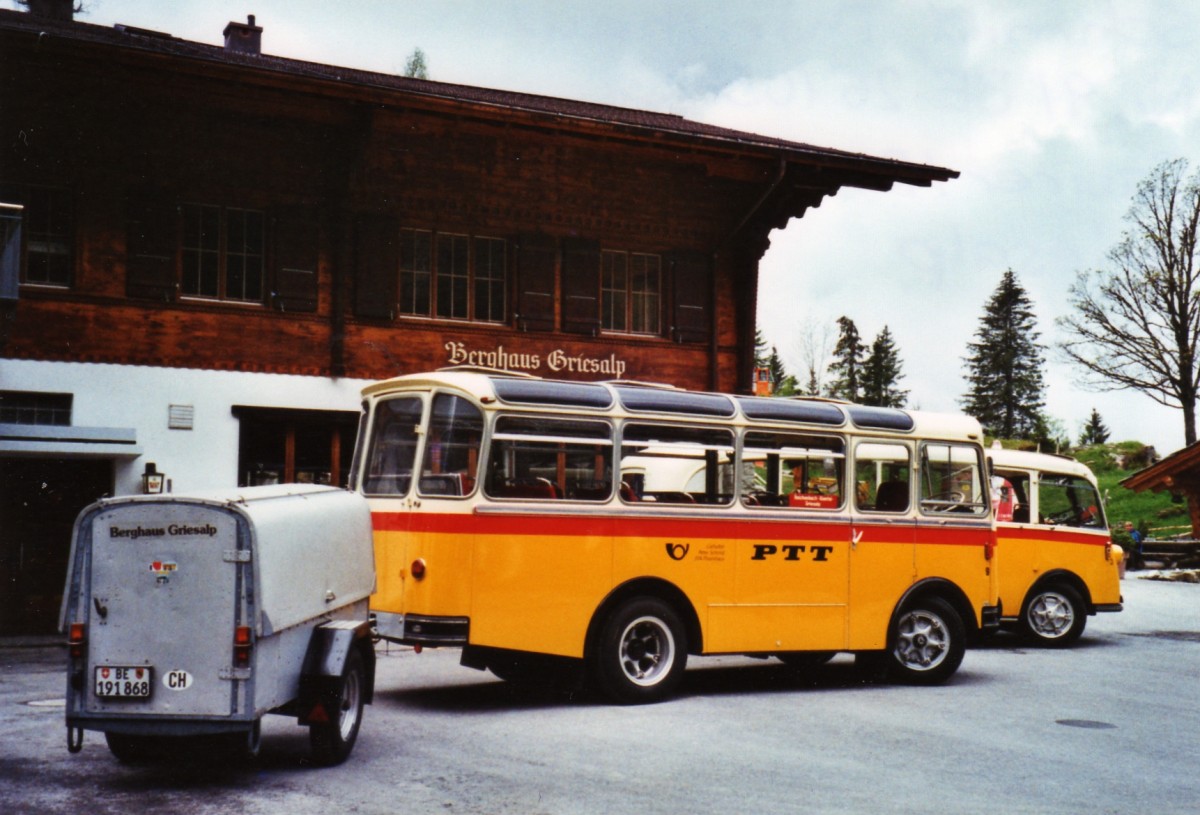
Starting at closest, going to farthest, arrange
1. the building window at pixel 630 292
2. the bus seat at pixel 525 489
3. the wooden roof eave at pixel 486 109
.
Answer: the bus seat at pixel 525 489
the wooden roof eave at pixel 486 109
the building window at pixel 630 292

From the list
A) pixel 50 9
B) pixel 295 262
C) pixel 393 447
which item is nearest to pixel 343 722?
pixel 393 447

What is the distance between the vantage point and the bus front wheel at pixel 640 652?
457 inches

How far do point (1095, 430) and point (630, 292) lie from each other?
7807cm

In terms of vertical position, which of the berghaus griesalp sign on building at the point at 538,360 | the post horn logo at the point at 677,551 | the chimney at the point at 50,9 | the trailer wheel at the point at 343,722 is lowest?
the trailer wheel at the point at 343,722

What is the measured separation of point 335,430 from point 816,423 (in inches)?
340

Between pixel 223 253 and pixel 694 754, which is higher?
pixel 223 253

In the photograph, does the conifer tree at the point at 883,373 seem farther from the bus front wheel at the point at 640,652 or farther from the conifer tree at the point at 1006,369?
the bus front wheel at the point at 640,652

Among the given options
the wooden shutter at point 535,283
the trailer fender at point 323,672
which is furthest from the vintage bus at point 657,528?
the wooden shutter at point 535,283

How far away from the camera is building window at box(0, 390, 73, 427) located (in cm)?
1728

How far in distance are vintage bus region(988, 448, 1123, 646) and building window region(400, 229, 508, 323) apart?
8074 mm

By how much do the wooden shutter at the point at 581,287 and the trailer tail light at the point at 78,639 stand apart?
13.6 m

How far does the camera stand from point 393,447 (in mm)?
11836

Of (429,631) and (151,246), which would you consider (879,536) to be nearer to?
(429,631)

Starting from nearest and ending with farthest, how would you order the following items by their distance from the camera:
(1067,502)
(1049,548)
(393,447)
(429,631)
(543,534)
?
(429,631)
(543,534)
(393,447)
(1049,548)
(1067,502)
